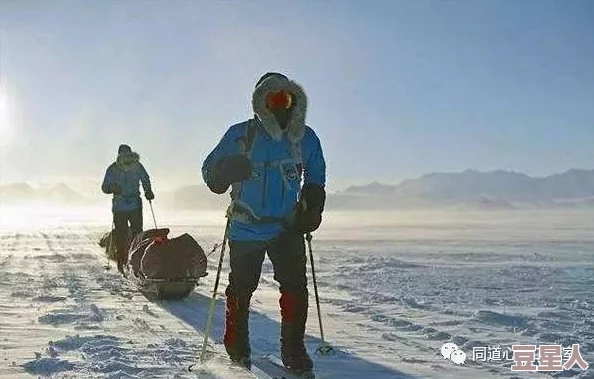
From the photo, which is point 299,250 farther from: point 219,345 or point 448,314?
point 448,314

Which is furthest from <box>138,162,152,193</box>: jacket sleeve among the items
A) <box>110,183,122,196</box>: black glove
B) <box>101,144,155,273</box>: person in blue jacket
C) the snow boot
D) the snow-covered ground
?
the snow boot

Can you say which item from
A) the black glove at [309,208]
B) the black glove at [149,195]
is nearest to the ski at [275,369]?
the black glove at [309,208]

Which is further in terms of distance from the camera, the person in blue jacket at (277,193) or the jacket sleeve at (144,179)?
the jacket sleeve at (144,179)

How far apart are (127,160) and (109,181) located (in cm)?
49

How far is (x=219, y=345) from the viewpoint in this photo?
5547 millimetres

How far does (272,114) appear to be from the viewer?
4816 mm

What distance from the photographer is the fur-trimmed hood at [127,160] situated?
39.2ft

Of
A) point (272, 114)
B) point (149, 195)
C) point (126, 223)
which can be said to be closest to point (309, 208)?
point (272, 114)

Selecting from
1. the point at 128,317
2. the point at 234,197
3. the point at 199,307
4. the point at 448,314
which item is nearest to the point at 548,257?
the point at 448,314

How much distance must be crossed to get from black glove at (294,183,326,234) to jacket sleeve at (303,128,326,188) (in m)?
0.05

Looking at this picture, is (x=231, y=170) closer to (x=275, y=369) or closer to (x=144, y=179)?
(x=275, y=369)

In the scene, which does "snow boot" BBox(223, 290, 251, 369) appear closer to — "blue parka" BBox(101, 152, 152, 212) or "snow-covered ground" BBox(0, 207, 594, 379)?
"snow-covered ground" BBox(0, 207, 594, 379)

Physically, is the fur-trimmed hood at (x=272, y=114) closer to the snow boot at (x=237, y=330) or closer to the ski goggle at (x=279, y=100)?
the ski goggle at (x=279, y=100)

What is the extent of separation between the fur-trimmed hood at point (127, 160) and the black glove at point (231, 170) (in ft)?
25.1
